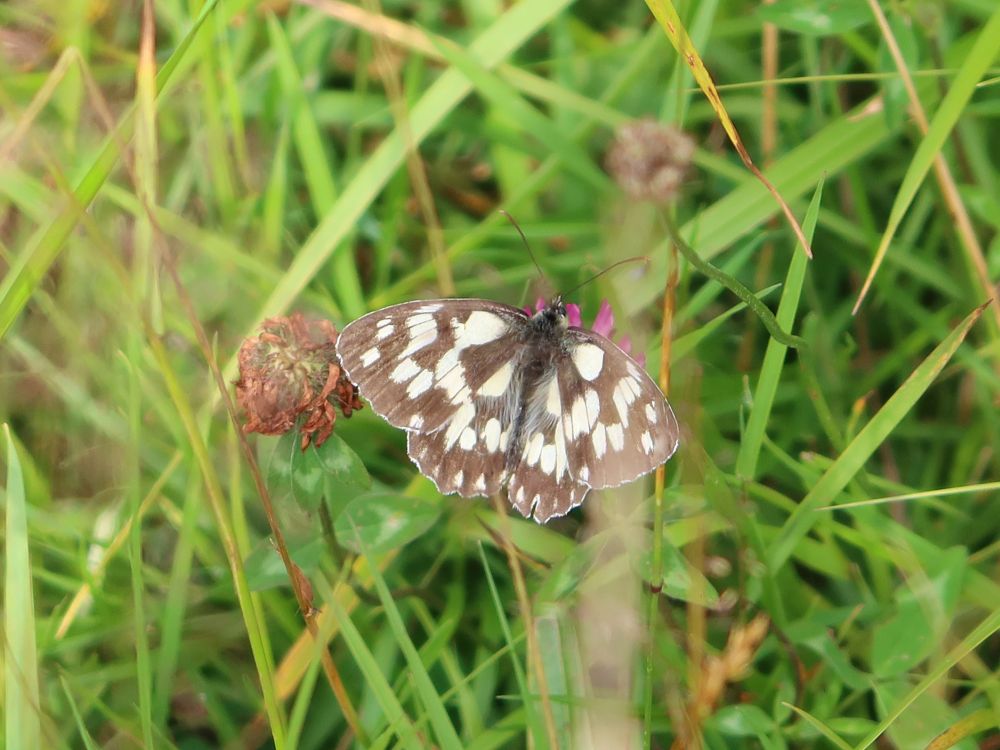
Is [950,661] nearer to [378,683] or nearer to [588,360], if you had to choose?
[588,360]

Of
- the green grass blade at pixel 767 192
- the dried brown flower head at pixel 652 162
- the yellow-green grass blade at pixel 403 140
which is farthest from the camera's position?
the yellow-green grass blade at pixel 403 140

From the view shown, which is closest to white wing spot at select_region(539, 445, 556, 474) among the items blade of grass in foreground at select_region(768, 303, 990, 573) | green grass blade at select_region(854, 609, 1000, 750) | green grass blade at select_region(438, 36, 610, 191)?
blade of grass in foreground at select_region(768, 303, 990, 573)

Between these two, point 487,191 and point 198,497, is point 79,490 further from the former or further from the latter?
point 487,191

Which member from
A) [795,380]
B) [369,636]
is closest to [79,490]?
[369,636]

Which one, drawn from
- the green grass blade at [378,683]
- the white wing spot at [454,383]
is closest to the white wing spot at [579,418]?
the white wing spot at [454,383]

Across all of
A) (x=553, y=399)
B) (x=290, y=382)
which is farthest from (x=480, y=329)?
(x=290, y=382)

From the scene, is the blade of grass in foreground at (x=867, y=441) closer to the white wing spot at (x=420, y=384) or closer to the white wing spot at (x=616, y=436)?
the white wing spot at (x=616, y=436)
